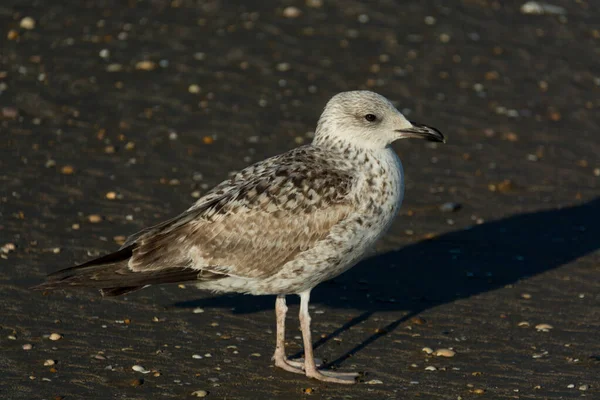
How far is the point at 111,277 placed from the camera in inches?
281

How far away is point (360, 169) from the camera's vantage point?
745 centimetres

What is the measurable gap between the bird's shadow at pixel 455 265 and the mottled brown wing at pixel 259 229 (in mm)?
1071

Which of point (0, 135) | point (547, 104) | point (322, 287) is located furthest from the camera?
point (547, 104)

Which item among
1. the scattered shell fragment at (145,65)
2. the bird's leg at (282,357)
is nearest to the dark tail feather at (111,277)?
the bird's leg at (282,357)

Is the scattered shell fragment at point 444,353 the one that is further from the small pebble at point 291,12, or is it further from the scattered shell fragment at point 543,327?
the small pebble at point 291,12

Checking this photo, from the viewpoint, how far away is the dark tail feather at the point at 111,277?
7055mm

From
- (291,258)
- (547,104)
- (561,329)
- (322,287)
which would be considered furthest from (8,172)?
(547,104)

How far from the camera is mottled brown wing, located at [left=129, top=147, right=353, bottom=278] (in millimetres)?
7211

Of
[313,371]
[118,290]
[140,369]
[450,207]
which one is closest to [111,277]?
[118,290]

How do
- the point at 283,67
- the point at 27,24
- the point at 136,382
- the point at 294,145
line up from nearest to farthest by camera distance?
the point at 136,382
the point at 294,145
the point at 283,67
the point at 27,24

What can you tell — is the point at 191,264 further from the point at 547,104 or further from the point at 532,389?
the point at 547,104

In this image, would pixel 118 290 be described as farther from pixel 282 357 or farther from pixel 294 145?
pixel 294 145

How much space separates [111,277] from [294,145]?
15.0 ft

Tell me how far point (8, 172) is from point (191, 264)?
3939mm
